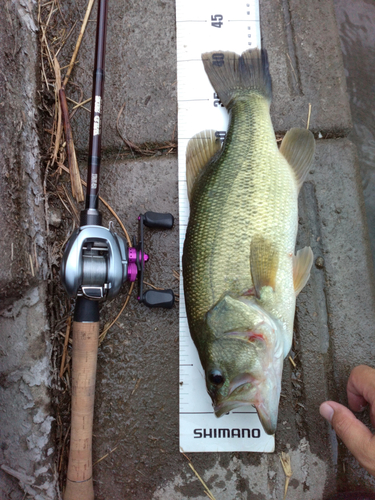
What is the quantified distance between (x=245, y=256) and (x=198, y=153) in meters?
0.72

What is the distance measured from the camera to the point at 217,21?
2.43 m

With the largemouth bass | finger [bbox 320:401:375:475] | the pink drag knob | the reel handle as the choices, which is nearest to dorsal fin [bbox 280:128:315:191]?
the largemouth bass

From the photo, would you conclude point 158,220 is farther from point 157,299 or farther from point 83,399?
point 83,399

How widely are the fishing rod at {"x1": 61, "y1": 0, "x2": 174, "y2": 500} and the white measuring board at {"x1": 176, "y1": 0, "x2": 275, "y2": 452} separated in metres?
0.43

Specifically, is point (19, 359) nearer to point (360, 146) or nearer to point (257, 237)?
point (257, 237)

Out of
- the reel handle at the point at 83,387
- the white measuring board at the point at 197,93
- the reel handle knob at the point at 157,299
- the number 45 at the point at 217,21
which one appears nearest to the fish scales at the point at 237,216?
the reel handle knob at the point at 157,299

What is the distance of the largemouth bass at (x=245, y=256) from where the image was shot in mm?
1735

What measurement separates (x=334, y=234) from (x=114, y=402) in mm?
1758

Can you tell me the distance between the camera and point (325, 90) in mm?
2406

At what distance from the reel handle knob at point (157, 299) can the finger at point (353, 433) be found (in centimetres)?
106

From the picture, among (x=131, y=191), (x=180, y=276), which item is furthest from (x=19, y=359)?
(x=131, y=191)

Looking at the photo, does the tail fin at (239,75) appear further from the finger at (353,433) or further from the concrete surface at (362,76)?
the finger at (353,433)

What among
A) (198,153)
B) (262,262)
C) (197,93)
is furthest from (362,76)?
(262,262)

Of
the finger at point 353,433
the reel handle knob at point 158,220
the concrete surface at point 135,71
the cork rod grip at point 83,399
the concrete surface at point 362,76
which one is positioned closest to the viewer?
the finger at point 353,433
